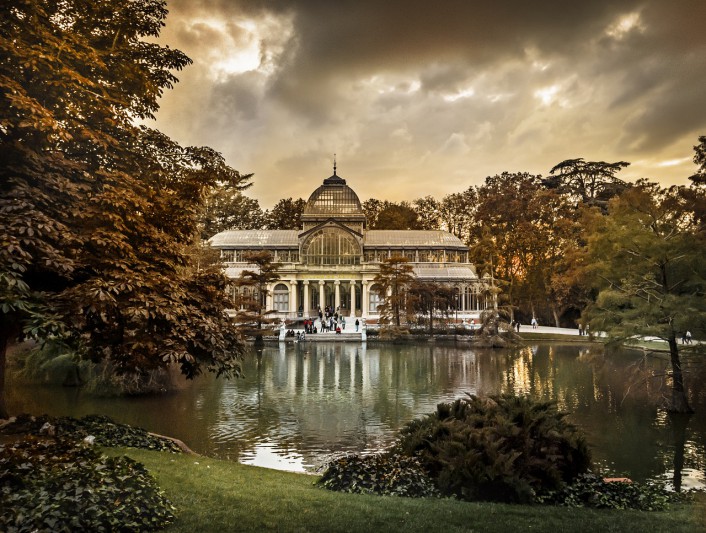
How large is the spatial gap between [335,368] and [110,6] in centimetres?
1958

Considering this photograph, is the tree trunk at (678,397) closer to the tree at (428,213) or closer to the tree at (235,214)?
the tree at (428,213)

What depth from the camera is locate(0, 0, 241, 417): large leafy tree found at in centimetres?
712

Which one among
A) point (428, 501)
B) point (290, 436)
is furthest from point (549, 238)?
point (428, 501)

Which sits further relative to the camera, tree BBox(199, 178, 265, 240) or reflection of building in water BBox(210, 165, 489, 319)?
tree BBox(199, 178, 265, 240)

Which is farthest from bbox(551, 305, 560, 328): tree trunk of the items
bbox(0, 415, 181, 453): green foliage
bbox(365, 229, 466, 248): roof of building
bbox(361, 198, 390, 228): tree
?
bbox(0, 415, 181, 453): green foliage

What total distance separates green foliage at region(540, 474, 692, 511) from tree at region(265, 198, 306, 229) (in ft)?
219

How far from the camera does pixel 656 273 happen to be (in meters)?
18.5

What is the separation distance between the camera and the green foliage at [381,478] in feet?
27.5

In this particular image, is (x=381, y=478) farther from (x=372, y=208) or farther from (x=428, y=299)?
(x=372, y=208)

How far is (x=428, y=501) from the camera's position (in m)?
7.77

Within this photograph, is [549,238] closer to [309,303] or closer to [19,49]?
[309,303]

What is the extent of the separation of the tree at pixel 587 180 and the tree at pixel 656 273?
122 ft

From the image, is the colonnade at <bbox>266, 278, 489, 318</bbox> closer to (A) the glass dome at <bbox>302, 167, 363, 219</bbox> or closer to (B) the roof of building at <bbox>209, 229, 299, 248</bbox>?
(B) the roof of building at <bbox>209, 229, 299, 248</bbox>

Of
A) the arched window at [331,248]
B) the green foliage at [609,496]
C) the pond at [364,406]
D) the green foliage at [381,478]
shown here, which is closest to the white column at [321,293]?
the arched window at [331,248]
